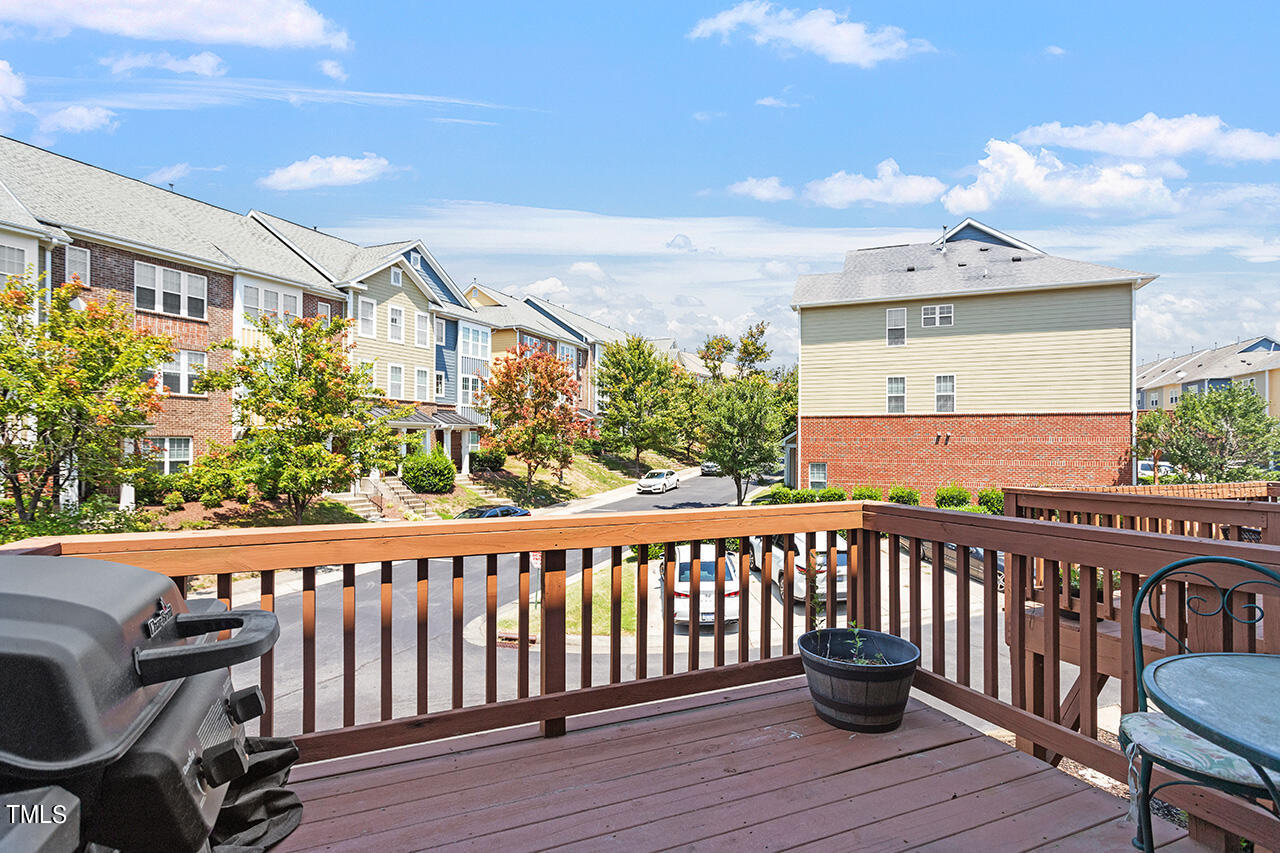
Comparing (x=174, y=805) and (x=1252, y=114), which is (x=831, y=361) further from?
(x=174, y=805)

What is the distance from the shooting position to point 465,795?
2.25 meters

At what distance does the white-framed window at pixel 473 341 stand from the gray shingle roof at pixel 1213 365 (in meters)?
40.3

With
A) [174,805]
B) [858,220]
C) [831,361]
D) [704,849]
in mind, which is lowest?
[704,849]

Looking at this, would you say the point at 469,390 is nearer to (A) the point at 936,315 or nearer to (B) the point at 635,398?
(B) the point at 635,398

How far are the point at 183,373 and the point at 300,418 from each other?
4.57 m

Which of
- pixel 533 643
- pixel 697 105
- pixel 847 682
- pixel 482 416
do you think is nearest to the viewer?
pixel 847 682

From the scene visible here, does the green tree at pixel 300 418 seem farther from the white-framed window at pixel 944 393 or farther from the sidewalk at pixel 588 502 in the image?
the white-framed window at pixel 944 393

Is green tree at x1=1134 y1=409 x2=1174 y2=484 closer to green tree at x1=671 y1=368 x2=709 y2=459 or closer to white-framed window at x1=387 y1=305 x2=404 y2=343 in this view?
green tree at x1=671 y1=368 x2=709 y2=459

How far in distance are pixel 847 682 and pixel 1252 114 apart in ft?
96.0

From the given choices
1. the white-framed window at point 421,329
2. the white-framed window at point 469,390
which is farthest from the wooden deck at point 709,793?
the white-framed window at point 469,390

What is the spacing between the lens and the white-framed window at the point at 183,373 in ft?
53.5

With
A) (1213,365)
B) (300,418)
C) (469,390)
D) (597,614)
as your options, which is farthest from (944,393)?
(1213,365)

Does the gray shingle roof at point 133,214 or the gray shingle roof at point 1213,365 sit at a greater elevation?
the gray shingle roof at point 133,214

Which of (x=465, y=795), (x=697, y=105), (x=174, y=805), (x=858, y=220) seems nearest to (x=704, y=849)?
(x=465, y=795)
